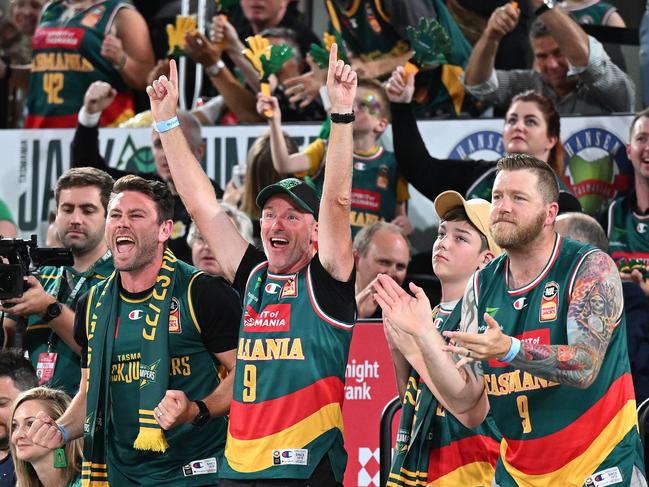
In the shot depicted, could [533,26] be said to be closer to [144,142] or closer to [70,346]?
[144,142]

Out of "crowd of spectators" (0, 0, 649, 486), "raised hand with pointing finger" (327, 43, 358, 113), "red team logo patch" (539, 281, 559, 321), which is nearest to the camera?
"red team logo patch" (539, 281, 559, 321)

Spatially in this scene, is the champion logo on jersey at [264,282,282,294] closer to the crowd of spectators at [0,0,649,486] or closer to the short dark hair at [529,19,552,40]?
the crowd of spectators at [0,0,649,486]

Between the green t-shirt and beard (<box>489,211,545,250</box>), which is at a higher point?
beard (<box>489,211,545,250</box>)

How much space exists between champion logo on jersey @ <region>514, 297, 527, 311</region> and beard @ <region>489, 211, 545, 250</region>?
213 millimetres

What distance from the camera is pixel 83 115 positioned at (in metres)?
8.80

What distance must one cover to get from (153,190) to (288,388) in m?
1.35

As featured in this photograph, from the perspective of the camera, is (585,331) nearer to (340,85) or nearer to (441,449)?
(441,449)

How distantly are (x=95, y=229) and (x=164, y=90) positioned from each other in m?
1.17

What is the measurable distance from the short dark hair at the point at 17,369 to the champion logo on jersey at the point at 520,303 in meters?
2.83

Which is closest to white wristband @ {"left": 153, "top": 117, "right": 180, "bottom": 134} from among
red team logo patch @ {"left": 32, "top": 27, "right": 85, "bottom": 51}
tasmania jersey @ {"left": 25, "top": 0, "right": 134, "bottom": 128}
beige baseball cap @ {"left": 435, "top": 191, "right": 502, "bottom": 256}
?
beige baseball cap @ {"left": 435, "top": 191, "right": 502, "bottom": 256}

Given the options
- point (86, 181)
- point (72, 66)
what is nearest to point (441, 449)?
point (86, 181)

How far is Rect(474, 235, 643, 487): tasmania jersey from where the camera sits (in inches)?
191

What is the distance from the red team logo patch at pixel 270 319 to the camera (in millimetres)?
5301

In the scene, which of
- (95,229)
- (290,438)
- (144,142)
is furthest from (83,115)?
(290,438)
